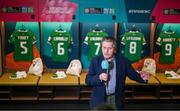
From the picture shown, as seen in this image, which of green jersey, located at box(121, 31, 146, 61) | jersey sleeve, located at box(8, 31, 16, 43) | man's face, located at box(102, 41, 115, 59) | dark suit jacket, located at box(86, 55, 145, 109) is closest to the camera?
man's face, located at box(102, 41, 115, 59)

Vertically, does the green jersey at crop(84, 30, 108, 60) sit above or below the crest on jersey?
above

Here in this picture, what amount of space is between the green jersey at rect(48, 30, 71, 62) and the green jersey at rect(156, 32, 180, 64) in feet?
4.96

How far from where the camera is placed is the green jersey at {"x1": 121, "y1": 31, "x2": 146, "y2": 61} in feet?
17.3

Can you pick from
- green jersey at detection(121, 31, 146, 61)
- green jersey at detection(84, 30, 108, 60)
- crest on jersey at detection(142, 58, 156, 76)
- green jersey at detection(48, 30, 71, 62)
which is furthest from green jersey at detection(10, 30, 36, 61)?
crest on jersey at detection(142, 58, 156, 76)

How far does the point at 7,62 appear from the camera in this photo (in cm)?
527

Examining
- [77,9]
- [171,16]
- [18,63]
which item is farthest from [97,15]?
[18,63]

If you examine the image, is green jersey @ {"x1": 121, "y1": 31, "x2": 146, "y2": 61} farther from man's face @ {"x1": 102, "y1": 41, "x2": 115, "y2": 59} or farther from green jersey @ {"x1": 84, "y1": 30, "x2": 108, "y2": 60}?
man's face @ {"x1": 102, "y1": 41, "x2": 115, "y2": 59}

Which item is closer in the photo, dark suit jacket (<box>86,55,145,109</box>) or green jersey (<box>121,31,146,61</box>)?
dark suit jacket (<box>86,55,145,109</box>)

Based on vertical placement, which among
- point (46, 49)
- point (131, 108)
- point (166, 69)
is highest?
point (46, 49)

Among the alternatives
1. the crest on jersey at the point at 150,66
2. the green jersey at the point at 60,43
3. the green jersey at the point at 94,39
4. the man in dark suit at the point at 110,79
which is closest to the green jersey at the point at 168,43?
the crest on jersey at the point at 150,66

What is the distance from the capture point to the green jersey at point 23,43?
5159 millimetres

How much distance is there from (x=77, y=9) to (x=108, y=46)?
2247mm

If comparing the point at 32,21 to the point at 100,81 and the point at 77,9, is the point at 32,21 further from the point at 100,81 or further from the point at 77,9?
the point at 100,81

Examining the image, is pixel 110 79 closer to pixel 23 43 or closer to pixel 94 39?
pixel 94 39
